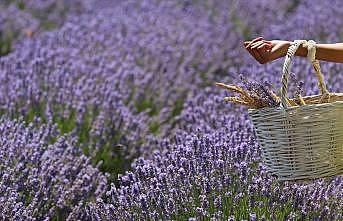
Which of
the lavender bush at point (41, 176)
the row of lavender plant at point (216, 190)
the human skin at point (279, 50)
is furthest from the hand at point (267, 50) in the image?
the lavender bush at point (41, 176)

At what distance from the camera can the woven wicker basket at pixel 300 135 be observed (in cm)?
231

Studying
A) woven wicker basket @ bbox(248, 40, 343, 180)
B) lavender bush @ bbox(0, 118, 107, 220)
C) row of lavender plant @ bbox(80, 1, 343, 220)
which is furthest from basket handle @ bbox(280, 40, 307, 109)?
lavender bush @ bbox(0, 118, 107, 220)

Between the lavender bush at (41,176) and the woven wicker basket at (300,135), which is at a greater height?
the lavender bush at (41,176)

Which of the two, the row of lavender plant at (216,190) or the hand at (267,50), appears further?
the row of lavender plant at (216,190)

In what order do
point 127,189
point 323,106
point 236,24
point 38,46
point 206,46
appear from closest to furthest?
1. point 323,106
2. point 127,189
3. point 38,46
4. point 206,46
5. point 236,24

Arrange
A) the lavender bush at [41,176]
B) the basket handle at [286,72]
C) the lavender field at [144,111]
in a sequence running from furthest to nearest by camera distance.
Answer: the lavender bush at [41,176]
the lavender field at [144,111]
the basket handle at [286,72]

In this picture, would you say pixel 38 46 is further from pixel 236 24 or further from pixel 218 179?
pixel 218 179

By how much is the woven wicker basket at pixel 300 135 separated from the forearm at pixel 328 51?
32 millimetres

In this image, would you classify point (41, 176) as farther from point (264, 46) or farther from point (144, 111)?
point (144, 111)

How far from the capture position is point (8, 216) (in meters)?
2.65

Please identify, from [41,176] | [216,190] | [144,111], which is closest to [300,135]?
[216,190]

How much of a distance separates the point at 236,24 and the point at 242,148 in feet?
11.2

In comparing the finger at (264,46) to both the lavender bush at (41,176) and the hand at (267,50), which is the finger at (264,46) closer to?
the hand at (267,50)

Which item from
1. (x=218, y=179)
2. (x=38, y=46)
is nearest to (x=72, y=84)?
(x=38, y=46)
